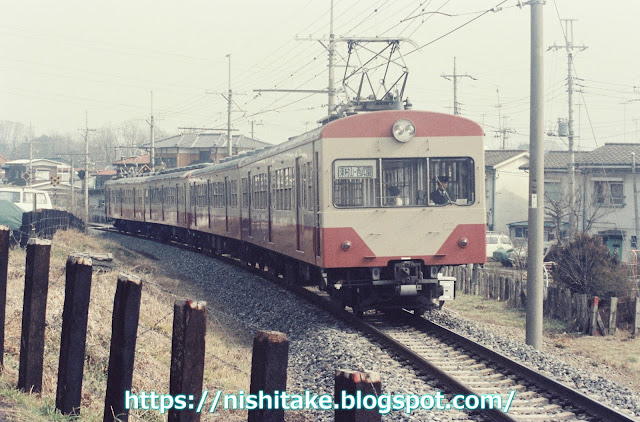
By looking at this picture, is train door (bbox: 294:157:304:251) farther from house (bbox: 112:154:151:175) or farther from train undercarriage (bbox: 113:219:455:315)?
house (bbox: 112:154:151:175)

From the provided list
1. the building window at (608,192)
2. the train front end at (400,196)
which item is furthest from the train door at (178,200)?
the building window at (608,192)

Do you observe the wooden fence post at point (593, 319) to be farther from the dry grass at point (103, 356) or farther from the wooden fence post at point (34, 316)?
the wooden fence post at point (34, 316)

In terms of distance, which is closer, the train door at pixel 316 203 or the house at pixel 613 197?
the train door at pixel 316 203

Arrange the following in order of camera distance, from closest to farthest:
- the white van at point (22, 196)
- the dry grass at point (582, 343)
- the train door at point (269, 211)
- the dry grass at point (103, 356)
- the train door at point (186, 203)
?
1. the dry grass at point (103, 356)
2. the dry grass at point (582, 343)
3. the train door at point (269, 211)
4. the white van at point (22, 196)
5. the train door at point (186, 203)

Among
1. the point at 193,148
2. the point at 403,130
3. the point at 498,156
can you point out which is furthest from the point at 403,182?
the point at 193,148

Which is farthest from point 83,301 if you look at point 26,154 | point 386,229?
point 26,154

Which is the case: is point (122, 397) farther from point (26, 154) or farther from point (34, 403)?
point (26, 154)

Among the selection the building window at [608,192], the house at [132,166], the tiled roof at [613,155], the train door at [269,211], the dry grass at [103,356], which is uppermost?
the house at [132,166]

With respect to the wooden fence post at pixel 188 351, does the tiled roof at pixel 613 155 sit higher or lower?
higher

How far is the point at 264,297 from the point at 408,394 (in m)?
7.91

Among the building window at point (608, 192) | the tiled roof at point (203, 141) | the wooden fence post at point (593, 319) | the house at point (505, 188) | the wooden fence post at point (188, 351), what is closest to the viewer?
the wooden fence post at point (188, 351)

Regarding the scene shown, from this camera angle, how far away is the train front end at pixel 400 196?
11086mm

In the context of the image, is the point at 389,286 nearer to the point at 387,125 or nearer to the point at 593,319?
the point at 387,125

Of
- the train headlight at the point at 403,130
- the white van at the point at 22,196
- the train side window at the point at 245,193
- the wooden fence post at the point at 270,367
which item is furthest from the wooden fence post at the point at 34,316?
the white van at the point at 22,196
